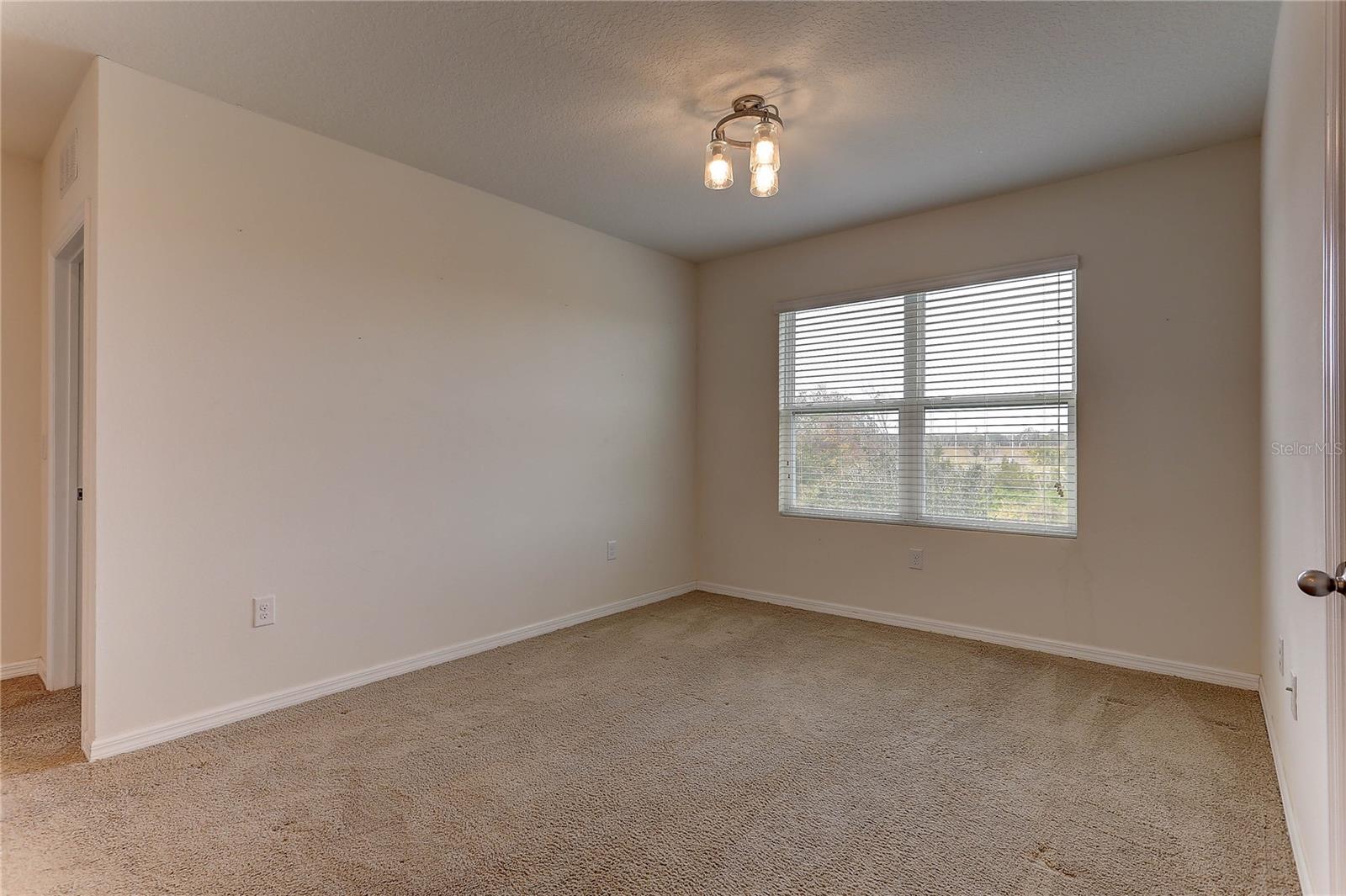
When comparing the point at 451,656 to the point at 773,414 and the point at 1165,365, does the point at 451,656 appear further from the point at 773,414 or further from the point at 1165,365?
the point at 1165,365

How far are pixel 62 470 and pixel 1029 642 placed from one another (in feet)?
15.8

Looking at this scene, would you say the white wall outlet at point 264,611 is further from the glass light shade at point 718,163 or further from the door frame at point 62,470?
the glass light shade at point 718,163

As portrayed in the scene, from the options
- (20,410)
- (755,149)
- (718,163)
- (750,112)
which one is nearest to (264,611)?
(20,410)

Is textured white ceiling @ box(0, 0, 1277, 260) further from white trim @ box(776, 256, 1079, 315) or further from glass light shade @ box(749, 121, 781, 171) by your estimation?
white trim @ box(776, 256, 1079, 315)

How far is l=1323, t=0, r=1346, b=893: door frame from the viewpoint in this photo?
124 centimetres

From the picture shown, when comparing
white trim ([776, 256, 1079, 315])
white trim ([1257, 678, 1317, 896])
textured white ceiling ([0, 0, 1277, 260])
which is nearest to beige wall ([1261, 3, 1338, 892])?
white trim ([1257, 678, 1317, 896])

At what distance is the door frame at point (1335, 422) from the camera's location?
4.07ft

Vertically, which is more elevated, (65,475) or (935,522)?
(65,475)

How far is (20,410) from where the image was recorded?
312 cm

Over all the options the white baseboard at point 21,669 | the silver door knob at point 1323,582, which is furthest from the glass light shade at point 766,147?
the white baseboard at point 21,669

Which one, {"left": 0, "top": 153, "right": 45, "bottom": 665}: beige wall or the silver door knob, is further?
{"left": 0, "top": 153, "right": 45, "bottom": 665}: beige wall

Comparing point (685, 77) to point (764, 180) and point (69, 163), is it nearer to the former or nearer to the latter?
point (764, 180)

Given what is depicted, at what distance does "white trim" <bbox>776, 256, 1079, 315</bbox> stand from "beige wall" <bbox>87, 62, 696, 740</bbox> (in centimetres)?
131

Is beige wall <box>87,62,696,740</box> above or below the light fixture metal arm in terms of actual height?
below
